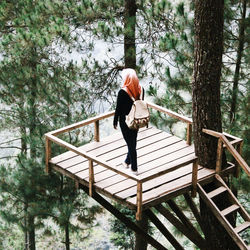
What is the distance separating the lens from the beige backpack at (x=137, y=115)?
710 centimetres

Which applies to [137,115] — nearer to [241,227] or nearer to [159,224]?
[159,224]

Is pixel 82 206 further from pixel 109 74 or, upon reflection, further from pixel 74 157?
pixel 74 157

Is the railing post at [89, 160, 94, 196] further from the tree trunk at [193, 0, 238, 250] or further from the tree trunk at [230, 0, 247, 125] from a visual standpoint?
the tree trunk at [230, 0, 247, 125]

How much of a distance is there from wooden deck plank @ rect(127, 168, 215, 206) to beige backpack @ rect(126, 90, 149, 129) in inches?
36.0

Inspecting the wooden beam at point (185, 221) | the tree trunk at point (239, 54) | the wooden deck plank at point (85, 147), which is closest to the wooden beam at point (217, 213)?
the wooden beam at point (185, 221)

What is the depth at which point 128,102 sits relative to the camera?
7.15 metres

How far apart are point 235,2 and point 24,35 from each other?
447 centimetres

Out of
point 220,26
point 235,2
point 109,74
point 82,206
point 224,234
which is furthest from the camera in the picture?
point 82,206

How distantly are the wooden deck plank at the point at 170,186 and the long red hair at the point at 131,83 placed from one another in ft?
4.23

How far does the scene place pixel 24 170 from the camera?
11969 millimetres

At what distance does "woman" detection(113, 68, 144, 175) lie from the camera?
6973 millimetres

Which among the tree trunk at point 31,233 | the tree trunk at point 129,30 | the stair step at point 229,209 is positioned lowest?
the tree trunk at point 31,233

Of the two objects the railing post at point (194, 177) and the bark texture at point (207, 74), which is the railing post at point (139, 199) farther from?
the bark texture at point (207, 74)

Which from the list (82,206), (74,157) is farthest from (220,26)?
(82,206)
